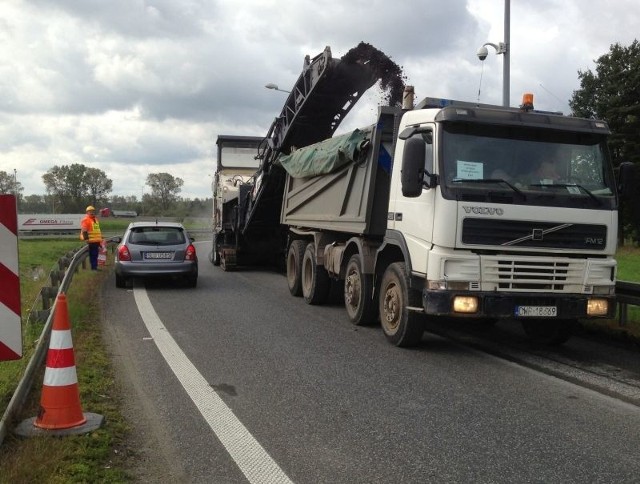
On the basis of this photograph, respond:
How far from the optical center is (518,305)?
6.65 m

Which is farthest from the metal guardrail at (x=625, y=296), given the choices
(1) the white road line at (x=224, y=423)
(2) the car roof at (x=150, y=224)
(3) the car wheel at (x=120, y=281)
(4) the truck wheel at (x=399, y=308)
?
(3) the car wheel at (x=120, y=281)

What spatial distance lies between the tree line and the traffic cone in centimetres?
7208

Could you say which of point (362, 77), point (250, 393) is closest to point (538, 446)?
point (250, 393)

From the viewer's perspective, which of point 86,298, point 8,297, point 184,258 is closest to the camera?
point 8,297

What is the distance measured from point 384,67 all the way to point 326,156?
2.21m

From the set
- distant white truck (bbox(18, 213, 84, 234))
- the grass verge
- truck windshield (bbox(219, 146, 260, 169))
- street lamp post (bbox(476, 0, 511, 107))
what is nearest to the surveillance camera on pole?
street lamp post (bbox(476, 0, 511, 107))

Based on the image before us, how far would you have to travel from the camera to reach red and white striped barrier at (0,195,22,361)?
4266 millimetres

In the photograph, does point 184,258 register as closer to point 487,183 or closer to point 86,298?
point 86,298

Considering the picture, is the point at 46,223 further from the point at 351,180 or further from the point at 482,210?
the point at 482,210

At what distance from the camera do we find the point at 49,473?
11.9ft

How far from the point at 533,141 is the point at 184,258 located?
318 inches

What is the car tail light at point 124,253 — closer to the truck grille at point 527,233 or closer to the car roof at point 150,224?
the car roof at point 150,224

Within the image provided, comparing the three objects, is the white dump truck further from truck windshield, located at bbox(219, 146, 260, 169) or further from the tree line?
the tree line

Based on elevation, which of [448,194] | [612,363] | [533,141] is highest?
[533,141]
